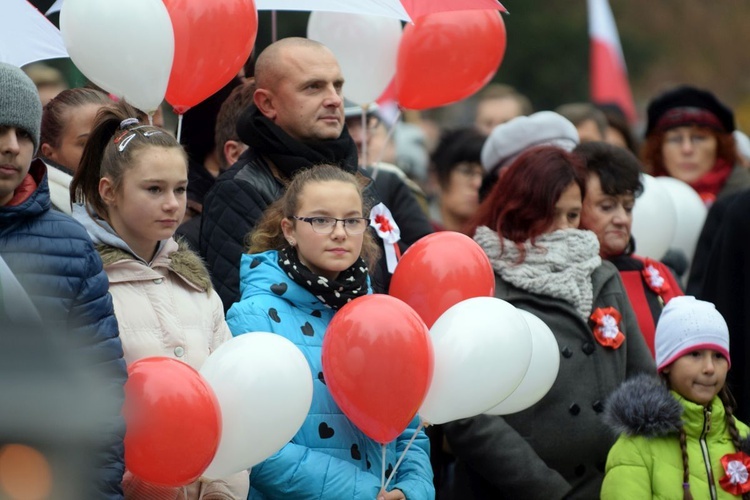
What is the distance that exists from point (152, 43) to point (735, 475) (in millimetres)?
2678

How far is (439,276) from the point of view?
5211 mm

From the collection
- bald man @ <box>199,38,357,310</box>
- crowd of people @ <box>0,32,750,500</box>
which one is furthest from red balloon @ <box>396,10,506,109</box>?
bald man @ <box>199,38,357,310</box>

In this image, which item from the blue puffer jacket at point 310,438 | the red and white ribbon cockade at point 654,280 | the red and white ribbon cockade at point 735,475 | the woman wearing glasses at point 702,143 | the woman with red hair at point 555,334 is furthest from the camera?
the woman wearing glasses at point 702,143

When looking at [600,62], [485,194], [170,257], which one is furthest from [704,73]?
[170,257]

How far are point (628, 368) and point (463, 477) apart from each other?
827 millimetres

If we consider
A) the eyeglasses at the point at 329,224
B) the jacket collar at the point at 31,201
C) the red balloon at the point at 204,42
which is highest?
the red balloon at the point at 204,42

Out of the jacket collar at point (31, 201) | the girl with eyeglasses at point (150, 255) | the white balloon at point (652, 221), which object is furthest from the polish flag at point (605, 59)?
the jacket collar at point (31, 201)

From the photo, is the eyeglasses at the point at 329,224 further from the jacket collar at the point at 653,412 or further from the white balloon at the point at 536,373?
the jacket collar at the point at 653,412

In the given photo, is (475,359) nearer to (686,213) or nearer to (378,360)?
(378,360)

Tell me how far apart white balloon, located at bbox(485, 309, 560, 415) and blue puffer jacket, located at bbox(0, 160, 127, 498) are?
154cm

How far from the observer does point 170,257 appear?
4793 millimetres

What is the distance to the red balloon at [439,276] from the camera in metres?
5.22

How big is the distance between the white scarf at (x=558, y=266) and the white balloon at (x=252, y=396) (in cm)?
172

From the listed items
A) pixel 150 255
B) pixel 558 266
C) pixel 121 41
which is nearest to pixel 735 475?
pixel 558 266
